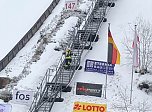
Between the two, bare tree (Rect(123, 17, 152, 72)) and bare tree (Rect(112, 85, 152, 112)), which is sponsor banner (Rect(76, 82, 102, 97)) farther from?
bare tree (Rect(123, 17, 152, 72))

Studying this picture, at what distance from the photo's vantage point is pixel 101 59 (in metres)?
33.2

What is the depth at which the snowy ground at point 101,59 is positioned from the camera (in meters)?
28.8

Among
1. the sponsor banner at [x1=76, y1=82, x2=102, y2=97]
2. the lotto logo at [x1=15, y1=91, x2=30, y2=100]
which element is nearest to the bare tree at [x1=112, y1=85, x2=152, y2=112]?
the sponsor banner at [x1=76, y1=82, x2=102, y2=97]

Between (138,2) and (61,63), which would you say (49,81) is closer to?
(61,63)

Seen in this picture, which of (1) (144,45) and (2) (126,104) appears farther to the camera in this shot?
(1) (144,45)

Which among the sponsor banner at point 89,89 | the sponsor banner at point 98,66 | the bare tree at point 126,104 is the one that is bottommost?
the bare tree at point 126,104

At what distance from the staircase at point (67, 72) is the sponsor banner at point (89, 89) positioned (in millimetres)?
1130

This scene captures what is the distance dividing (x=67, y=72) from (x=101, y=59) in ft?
11.1

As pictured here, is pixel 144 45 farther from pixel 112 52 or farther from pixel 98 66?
pixel 112 52

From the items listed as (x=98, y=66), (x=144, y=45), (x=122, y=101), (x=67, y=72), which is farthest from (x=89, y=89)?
(x=144, y=45)

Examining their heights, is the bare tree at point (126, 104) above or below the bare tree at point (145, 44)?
below

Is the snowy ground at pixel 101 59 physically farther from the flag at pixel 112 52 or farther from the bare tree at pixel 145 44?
the flag at pixel 112 52

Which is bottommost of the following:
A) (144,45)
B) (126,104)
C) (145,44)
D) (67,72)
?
(126,104)

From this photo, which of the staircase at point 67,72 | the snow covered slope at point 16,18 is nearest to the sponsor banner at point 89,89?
the staircase at point 67,72
